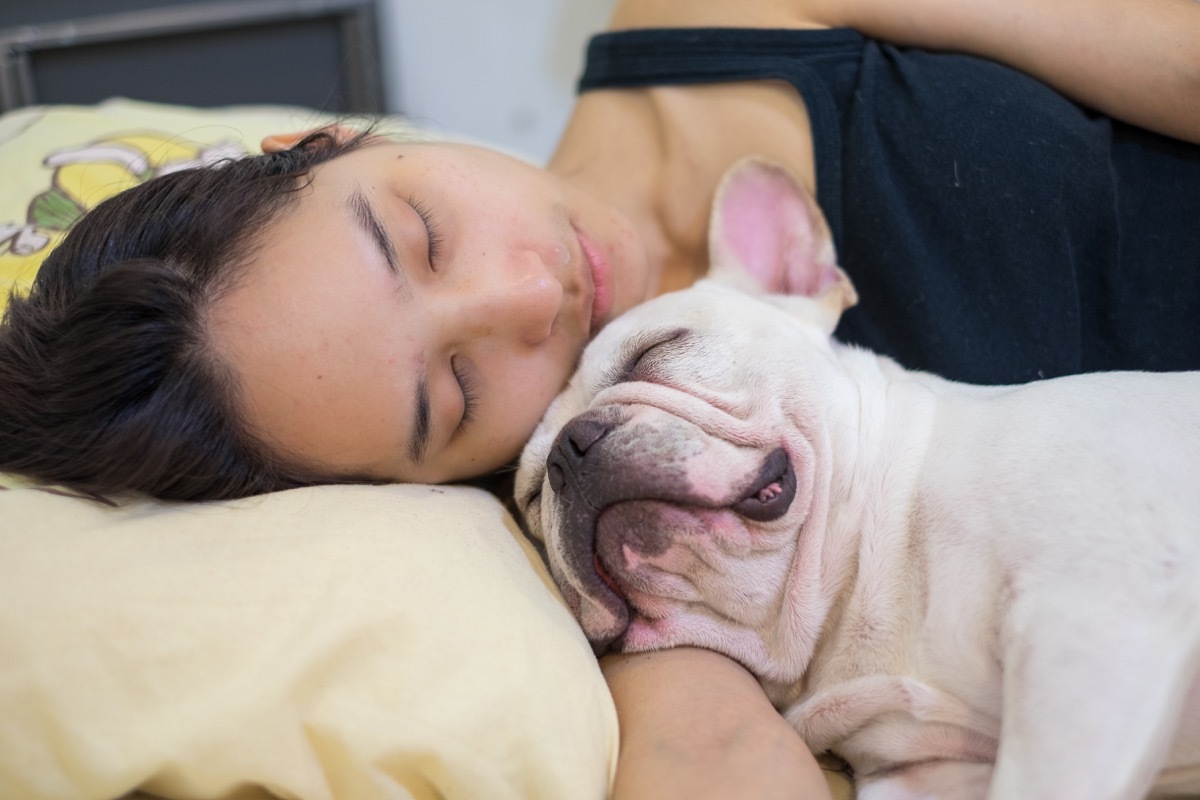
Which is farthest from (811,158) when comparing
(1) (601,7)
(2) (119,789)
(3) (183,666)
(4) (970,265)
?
(1) (601,7)

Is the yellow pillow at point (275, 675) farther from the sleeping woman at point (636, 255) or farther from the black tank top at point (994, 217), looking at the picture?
the black tank top at point (994, 217)

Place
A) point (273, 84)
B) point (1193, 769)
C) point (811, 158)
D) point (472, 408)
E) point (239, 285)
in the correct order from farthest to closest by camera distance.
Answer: point (273, 84), point (811, 158), point (472, 408), point (239, 285), point (1193, 769)

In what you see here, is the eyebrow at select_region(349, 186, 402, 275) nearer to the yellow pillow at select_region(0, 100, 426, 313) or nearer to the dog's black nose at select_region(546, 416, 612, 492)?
the dog's black nose at select_region(546, 416, 612, 492)

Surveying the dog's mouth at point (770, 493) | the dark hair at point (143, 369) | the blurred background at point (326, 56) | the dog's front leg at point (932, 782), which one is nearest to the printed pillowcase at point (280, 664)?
the dark hair at point (143, 369)

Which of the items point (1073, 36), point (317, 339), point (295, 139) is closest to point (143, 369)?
point (317, 339)

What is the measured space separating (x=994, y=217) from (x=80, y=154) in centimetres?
185

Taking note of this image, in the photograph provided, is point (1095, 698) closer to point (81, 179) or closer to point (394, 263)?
point (394, 263)

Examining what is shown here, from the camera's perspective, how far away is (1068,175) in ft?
5.33

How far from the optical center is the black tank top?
5.33 ft

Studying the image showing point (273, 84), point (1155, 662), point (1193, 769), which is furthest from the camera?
point (273, 84)

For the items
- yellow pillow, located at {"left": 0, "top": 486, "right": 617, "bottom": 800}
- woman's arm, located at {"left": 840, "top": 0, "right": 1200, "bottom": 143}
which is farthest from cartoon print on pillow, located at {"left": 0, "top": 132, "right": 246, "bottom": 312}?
woman's arm, located at {"left": 840, "top": 0, "right": 1200, "bottom": 143}

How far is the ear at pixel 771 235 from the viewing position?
5.37ft

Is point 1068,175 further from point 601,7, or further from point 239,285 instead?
point 601,7

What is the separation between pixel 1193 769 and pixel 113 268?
4.88ft
